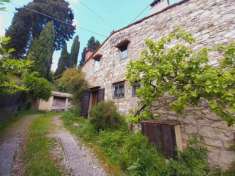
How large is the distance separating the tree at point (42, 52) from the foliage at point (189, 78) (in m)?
16.5

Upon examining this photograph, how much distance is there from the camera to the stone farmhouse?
3.67 meters

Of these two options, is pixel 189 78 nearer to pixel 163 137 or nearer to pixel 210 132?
pixel 210 132

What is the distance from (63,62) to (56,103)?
938 cm

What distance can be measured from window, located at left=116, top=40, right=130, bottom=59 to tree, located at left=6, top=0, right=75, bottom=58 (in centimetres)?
1332

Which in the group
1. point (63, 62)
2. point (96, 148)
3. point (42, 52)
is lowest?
point (96, 148)

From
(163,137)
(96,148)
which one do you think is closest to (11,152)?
(96,148)

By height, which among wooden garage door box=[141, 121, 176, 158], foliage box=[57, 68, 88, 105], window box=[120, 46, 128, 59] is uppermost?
window box=[120, 46, 128, 59]

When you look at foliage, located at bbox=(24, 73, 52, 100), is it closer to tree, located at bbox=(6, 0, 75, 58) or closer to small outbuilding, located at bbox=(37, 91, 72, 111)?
small outbuilding, located at bbox=(37, 91, 72, 111)

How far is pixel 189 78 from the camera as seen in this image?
11.4ft

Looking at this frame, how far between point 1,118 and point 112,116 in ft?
19.7

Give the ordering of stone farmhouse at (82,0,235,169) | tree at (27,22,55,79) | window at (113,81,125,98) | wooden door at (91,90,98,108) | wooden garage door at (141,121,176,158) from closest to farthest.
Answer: stone farmhouse at (82,0,235,169)
wooden garage door at (141,121,176,158)
window at (113,81,125,98)
wooden door at (91,90,98,108)
tree at (27,22,55,79)

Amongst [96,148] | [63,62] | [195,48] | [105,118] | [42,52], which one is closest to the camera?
[195,48]

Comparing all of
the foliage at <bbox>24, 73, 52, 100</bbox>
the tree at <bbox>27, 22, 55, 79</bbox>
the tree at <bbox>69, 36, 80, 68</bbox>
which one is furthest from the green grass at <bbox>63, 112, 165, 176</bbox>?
the tree at <bbox>69, 36, 80, 68</bbox>

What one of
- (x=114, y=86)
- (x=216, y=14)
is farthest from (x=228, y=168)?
(x=114, y=86)
